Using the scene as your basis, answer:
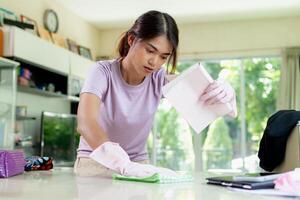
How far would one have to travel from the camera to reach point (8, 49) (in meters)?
3.29

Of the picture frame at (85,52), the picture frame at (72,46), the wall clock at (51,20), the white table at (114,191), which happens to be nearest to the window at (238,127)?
the picture frame at (85,52)

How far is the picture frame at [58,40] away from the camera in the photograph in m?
4.21

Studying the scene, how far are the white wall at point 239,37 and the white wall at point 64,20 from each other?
1230 mm

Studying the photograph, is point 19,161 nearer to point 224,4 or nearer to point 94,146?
point 94,146

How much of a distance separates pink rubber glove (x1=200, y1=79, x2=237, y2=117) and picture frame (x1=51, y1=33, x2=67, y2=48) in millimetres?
3285

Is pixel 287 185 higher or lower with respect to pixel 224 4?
lower

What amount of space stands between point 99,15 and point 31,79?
1539 mm

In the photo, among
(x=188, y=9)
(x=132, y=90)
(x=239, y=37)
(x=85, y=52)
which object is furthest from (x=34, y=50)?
(x=239, y=37)

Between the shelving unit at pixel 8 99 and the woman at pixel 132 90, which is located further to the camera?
the shelving unit at pixel 8 99

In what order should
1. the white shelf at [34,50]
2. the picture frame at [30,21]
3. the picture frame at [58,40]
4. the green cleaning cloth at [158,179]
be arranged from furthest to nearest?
the picture frame at [58,40]
the picture frame at [30,21]
the white shelf at [34,50]
the green cleaning cloth at [158,179]

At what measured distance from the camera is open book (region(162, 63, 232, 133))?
1.06 metres

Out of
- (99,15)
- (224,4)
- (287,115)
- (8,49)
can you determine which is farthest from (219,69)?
(287,115)

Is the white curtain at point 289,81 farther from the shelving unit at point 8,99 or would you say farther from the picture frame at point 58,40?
the shelving unit at point 8,99

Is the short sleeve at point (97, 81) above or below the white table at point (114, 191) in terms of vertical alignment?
above
